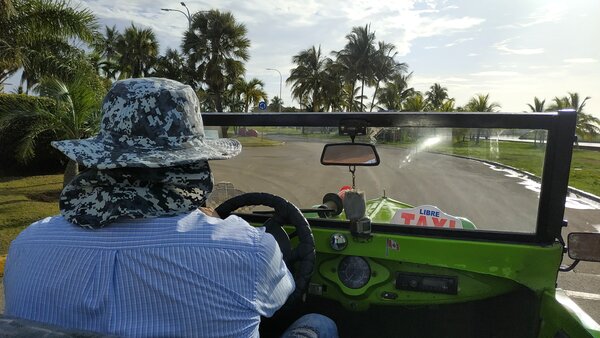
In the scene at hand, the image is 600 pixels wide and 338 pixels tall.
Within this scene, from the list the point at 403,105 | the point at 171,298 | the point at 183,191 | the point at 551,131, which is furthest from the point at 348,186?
the point at 403,105

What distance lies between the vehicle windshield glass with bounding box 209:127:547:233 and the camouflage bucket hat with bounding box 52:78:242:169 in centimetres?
102

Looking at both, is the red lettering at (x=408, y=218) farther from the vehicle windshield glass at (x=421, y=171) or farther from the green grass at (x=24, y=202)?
the green grass at (x=24, y=202)

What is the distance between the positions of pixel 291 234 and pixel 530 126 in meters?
1.33

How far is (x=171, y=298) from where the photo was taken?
124 centimetres

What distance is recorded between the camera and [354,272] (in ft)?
7.91

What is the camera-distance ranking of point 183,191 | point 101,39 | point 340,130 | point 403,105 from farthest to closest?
point 403,105, point 101,39, point 340,130, point 183,191

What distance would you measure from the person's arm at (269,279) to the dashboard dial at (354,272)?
970mm

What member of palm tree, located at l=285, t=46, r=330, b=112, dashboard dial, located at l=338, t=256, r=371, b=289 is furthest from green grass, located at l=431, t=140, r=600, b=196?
palm tree, located at l=285, t=46, r=330, b=112

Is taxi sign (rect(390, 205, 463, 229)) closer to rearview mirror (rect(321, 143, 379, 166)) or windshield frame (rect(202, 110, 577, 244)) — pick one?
windshield frame (rect(202, 110, 577, 244))

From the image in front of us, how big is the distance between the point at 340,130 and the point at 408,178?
1.72ft

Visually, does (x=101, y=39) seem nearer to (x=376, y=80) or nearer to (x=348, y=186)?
(x=348, y=186)

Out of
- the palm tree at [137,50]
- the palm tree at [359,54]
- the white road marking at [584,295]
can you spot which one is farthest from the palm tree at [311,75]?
the white road marking at [584,295]

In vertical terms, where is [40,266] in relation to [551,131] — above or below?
below

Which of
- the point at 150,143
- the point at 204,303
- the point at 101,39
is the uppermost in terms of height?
the point at 101,39
